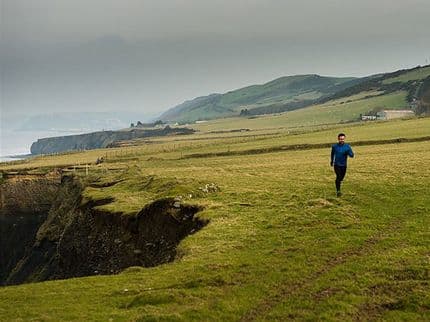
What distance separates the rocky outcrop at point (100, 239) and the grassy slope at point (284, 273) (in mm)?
3605

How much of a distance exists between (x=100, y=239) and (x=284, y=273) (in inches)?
1019

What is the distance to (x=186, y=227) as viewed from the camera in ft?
110

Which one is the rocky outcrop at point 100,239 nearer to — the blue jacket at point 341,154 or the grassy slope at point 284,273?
the grassy slope at point 284,273

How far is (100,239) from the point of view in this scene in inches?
1673

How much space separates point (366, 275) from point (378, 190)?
48.8 ft

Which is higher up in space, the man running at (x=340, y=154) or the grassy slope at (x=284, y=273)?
the man running at (x=340, y=154)

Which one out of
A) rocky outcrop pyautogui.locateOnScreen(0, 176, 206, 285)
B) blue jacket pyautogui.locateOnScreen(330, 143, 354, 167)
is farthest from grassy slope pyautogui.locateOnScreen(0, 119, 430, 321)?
rocky outcrop pyautogui.locateOnScreen(0, 176, 206, 285)

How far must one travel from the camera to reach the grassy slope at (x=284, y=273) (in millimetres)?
17750

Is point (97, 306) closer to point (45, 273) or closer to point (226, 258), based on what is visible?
point (226, 258)

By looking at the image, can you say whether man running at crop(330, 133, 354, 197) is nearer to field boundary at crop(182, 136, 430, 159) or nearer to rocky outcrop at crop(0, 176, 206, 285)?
rocky outcrop at crop(0, 176, 206, 285)

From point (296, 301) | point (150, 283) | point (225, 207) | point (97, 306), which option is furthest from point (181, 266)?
point (225, 207)

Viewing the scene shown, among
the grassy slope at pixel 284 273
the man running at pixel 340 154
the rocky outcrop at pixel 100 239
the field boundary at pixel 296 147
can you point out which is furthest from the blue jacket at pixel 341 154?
the field boundary at pixel 296 147

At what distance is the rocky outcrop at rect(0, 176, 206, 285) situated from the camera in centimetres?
3438

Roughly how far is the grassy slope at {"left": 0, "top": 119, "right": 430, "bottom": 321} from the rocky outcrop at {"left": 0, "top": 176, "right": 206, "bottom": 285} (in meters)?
3.60
